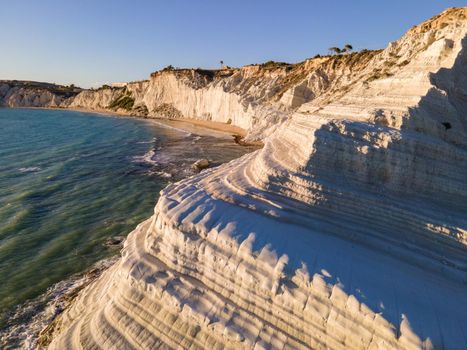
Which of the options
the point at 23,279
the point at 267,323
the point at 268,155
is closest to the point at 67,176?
the point at 23,279

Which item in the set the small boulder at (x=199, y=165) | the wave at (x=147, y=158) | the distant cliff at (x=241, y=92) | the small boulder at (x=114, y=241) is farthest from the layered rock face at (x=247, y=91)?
the small boulder at (x=114, y=241)

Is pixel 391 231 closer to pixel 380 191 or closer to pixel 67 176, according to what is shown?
pixel 380 191

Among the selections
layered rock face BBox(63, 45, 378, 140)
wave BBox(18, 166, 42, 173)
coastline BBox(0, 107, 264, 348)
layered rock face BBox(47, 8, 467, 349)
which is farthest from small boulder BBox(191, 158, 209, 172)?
layered rock face BBox(47, 8, 467, 349)

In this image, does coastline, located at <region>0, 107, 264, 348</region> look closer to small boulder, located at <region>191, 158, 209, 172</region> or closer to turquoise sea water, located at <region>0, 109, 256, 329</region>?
turquoise sea water, located at <region>0, 109, 256, 329</region>

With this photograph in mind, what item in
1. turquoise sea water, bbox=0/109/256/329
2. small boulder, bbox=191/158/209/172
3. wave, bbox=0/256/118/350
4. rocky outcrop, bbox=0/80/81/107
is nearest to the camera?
wave, bbox=0/256/118/350

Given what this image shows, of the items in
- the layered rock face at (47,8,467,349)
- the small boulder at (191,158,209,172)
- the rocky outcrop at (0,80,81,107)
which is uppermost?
the layered rock face at (47,8,467,349)

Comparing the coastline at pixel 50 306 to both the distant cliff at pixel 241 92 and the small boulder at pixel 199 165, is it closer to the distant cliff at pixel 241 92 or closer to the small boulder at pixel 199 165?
the small boulder at pixel 199 165
